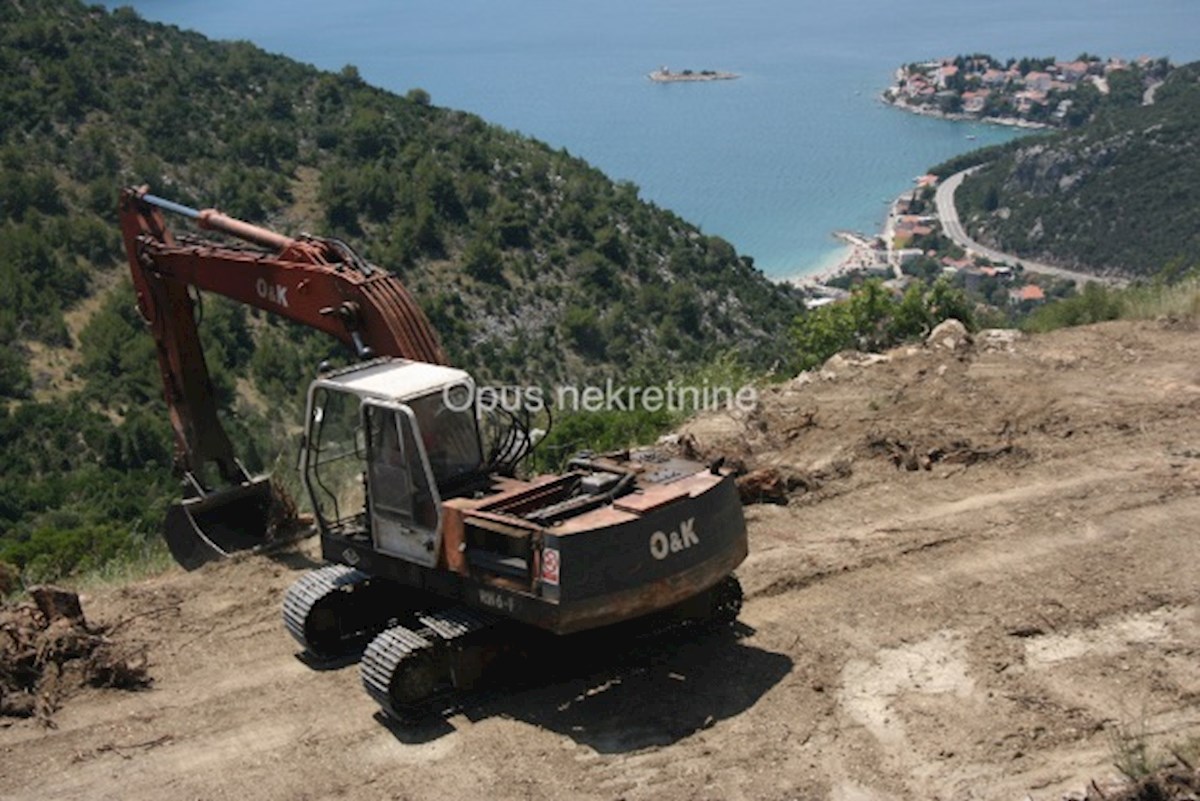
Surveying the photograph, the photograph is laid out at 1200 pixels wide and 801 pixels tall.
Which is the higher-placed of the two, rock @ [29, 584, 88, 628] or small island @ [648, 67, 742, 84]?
small island @ [648, 67, 742, 84]

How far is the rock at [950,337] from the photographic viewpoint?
19.3 metres

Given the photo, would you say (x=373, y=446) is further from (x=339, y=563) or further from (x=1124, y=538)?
(x=1124, y=538)

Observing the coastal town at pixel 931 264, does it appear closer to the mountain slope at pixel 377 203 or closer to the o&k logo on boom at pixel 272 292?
the mountain slope at pixel 377 203

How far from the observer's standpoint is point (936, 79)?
13988 centimetres

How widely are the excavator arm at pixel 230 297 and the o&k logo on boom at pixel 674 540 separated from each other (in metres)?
3.48

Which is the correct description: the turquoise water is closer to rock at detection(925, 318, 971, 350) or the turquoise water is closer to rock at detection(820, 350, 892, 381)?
rock at detection(925, 318, 971, 350)

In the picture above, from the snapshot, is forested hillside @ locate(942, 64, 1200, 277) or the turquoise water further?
the turquoise water

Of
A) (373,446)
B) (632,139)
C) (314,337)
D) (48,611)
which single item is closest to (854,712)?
(373,446)

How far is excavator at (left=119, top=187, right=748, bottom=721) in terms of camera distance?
1027cm

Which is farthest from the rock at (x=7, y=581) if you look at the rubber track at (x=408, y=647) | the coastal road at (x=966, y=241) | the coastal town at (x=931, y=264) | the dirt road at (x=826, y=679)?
the coastal road at (x=966, y=241)

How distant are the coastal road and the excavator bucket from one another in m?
47.7

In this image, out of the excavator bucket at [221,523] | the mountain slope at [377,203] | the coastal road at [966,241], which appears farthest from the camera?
the coastal road at [966,241]

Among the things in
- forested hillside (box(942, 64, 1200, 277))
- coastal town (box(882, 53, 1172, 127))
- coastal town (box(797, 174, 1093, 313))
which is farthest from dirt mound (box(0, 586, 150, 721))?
coastal town (box(882, 53, 1172, 127))

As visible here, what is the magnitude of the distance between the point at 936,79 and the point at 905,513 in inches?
5245
